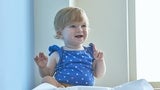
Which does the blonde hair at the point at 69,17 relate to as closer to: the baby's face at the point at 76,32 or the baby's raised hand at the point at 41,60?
the baby's face at the point at 76,32

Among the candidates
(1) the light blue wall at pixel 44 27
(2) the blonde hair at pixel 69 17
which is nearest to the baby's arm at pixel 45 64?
(2) the blonde hair at pixel 69 17

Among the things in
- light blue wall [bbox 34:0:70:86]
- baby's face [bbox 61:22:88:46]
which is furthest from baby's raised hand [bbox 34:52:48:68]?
light blue wall [bbox 34:0:70:86]

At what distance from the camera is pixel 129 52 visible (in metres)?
1.60

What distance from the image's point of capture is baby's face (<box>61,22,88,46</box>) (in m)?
1.15

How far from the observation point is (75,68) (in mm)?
1136
